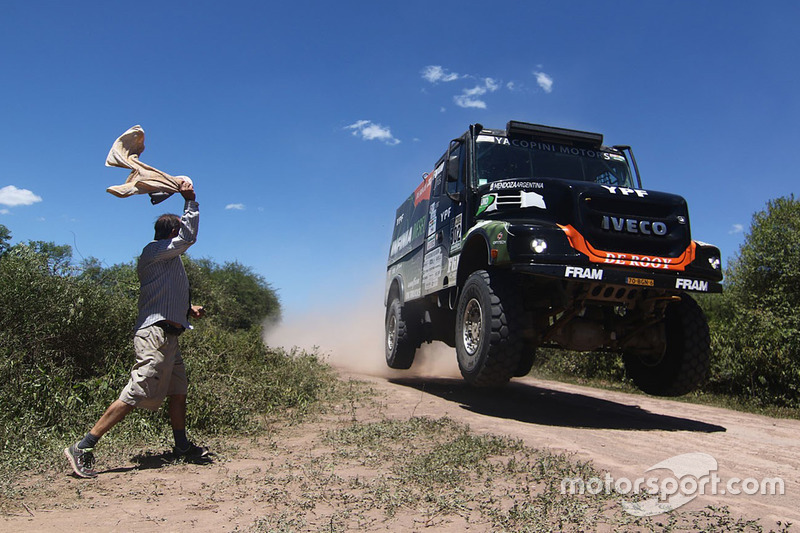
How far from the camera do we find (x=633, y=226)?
600 centimetres

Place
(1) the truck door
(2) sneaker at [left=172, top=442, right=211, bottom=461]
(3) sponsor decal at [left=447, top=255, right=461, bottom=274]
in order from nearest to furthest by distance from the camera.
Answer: (2) sneaker at [left=172, top=442, right=211, bottom=461]
(3) sponsor decal at [left=447, top=255, right=461, bottom=274]
(1) the truck door

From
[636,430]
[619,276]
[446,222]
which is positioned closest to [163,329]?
[619,276]

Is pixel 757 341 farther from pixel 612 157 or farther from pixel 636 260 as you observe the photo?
pixel 636 260

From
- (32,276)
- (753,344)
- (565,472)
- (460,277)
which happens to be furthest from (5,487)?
(753,344)

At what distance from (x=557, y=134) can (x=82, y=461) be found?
6.37m

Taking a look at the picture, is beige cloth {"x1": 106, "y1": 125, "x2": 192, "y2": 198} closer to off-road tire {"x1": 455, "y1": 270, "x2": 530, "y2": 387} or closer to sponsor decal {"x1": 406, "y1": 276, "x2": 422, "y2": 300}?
off-road tire {"x1": 455, "y1": 270, "x2": 530, "y2": 387}

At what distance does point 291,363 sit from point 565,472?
5349 millimetres

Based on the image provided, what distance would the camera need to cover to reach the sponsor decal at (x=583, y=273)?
5605 millimetres

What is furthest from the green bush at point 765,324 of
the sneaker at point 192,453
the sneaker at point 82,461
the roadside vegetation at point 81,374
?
the sneaker at point 82,461

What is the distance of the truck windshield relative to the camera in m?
7.25

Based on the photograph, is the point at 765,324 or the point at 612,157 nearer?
the point at 612,157

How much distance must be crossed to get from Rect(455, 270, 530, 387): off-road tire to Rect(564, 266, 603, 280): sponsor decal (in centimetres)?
63

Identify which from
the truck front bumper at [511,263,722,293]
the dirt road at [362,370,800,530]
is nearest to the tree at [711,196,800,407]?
the dirt road at [362,370,800,530]

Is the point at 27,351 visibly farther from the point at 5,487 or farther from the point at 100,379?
the point at 5,487
